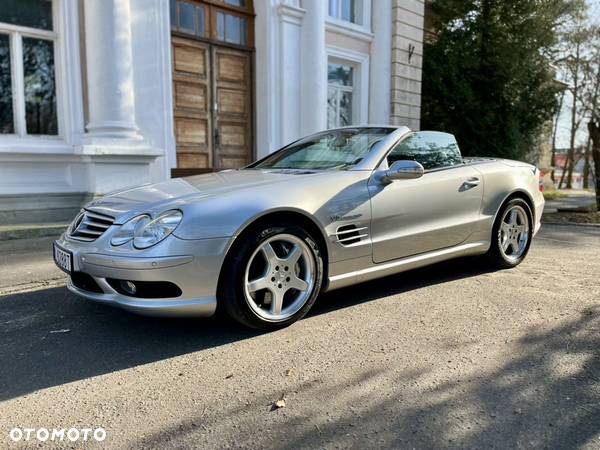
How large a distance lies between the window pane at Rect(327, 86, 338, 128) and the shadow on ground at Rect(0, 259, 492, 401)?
827 centimetres

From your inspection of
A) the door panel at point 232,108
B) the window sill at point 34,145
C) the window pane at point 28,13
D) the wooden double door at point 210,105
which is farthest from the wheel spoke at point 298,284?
the door panel at point 232,108

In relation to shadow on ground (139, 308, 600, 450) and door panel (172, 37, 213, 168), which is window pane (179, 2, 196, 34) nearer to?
door panel (172, 37, 213, 168)

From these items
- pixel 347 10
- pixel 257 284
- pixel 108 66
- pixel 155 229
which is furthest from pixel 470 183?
pixel 347 10

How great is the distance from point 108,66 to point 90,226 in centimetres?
518

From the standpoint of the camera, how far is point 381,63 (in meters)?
12.3

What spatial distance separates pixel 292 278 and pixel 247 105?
761cm

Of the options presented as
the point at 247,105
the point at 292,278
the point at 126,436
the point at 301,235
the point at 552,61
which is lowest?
the point at 126,436

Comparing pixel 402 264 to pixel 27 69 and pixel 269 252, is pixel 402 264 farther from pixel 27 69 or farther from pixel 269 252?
pixel 27 69

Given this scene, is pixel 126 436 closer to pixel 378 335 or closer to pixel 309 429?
pixel 309 429

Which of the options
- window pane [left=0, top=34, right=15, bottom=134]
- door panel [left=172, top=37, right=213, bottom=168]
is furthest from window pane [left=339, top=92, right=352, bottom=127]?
window pane [left=0, top=34, right=15, bottom=134]

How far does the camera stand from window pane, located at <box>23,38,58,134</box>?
775 centimetres

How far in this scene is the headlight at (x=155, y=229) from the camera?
2.98 meters

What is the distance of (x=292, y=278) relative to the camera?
3361 mm

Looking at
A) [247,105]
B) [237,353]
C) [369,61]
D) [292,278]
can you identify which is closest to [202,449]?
[237,353]
